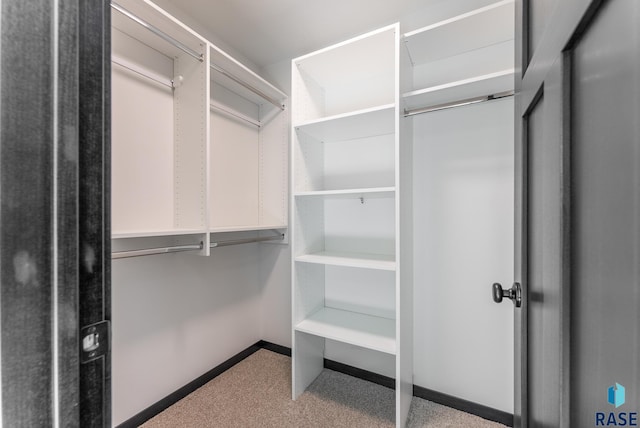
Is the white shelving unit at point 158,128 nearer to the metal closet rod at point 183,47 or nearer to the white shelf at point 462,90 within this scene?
the metal closet rod at point 183,47

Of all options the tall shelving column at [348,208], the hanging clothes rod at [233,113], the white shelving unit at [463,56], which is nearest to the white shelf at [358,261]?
the tall shelving column at [348,208]

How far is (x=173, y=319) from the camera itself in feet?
5.46

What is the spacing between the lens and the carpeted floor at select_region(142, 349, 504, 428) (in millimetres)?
1495

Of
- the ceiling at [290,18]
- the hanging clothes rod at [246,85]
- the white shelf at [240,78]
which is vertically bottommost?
the hanging clothes rod at [246,85]

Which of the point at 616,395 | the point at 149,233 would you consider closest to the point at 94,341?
the point at 616,395

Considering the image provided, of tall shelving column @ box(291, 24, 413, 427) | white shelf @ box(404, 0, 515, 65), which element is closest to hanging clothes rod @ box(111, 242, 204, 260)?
tall shelving column @ box(291, 24, 413, 427)

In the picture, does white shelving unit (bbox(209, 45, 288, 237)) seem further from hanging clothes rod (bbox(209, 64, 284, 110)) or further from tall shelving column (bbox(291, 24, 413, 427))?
tall shelving column (bbox(291, 24, 413, 427))

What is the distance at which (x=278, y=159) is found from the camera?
85.4 inches

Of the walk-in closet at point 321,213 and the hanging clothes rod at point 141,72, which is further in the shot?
the hanging clothes rod at point 141,72

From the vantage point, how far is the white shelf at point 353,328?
1.48 m

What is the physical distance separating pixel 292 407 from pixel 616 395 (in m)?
1.69

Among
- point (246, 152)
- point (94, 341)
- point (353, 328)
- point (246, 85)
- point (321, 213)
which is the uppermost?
point (246, 85)

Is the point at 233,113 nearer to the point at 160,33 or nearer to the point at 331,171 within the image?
the point at 160,33

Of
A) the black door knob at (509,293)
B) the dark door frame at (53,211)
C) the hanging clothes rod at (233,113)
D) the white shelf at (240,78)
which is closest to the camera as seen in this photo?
the dark door frame at (53,211)
